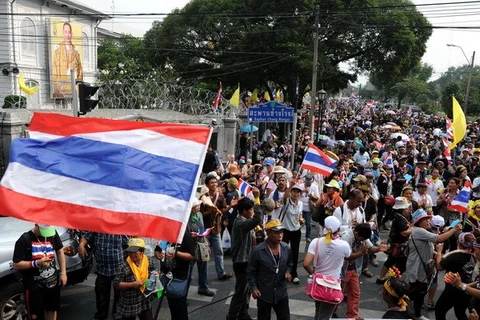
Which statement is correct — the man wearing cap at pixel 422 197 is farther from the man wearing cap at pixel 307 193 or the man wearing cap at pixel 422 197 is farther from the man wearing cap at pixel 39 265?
the man wearing cap at pixel 39 265

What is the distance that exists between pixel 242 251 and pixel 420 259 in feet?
7.26

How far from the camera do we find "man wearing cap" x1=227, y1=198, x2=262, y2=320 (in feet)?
17.1

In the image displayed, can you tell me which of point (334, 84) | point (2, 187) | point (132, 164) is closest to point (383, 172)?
point (132, 164)

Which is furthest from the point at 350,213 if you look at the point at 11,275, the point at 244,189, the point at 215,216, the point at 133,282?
the point at 11,275

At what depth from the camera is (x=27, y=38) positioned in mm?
28625

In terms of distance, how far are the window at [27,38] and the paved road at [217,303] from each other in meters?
25.9

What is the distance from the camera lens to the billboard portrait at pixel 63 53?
30625 millimetres

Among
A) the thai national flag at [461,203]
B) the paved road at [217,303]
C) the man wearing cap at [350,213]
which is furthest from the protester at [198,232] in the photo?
the thai national flag at [461,203]

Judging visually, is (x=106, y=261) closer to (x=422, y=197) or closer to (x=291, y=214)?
(x=291, y=214)

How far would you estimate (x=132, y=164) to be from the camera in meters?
3.64

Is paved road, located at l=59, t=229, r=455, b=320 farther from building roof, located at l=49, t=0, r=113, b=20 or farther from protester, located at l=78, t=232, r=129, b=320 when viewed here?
building roof, located at l=49, t=0, r=113, b=20

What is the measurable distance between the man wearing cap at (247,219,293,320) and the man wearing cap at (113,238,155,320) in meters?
1.08

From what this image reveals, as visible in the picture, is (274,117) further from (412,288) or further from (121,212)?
(121,212)

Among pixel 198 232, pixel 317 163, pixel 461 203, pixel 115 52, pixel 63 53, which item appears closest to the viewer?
pixel 198 232
